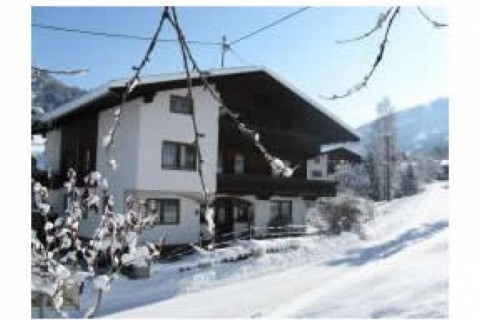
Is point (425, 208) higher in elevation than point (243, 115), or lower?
lower

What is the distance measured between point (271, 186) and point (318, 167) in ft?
8.57

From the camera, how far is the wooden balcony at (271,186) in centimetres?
1110

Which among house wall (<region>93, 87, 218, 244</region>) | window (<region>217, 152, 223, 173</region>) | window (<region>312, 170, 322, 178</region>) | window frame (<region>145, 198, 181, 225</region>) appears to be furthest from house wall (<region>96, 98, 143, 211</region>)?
window (<region>312, 170, 322, 178</region>)

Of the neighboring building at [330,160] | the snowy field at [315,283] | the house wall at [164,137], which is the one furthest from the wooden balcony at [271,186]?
the snowy field at [315,283]

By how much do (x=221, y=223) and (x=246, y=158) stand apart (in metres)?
1.36

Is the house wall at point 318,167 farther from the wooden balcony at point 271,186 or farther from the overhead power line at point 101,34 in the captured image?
the overhead power line at point 101,34

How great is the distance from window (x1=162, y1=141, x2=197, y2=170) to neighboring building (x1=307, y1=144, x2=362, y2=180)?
3.37m

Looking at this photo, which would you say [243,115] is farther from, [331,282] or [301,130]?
[331,282]

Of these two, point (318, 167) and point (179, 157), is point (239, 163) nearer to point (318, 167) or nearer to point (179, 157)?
point (179, 157)

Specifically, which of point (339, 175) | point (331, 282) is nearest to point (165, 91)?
point (331, 282)

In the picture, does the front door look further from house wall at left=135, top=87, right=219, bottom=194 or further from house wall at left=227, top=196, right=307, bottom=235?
house wall at left=135, top=87, right=219, bottom=194

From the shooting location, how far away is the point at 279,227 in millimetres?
12430

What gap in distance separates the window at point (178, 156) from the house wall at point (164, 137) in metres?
0.09
